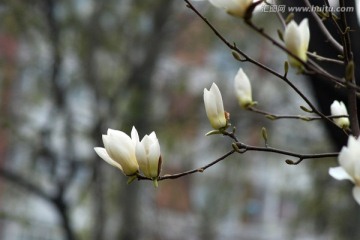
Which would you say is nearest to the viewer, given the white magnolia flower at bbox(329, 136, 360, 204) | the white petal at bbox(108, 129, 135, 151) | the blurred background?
the white magnolia flower at bbox(329, 136, 360, 204)

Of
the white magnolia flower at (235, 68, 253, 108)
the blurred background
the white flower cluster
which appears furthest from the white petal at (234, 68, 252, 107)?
the blurred background

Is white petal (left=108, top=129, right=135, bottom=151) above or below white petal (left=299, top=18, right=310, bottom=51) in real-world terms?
below

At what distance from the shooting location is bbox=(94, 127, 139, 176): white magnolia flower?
779 millimetres

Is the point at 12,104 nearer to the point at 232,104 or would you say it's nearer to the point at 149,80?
the point at 149,80

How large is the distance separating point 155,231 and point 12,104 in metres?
1.85

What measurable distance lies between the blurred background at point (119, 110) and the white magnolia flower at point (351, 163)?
2.83 meters

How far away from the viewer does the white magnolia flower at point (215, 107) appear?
Result: 822 millimetres

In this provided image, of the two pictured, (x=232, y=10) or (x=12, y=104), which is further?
(x=12, y=104)

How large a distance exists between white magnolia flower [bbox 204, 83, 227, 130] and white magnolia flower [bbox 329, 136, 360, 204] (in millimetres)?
216

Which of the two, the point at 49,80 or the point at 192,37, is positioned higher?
the point at 192,37

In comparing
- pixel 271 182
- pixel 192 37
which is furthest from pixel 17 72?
pixel 271 182

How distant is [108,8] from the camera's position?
4.55m

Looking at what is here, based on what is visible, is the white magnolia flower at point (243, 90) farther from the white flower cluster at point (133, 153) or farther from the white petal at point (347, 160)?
the white petal at point (347, 160)

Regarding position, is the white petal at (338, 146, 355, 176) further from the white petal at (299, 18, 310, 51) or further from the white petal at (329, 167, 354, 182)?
the white petal at (299, 18, 310, 51)
